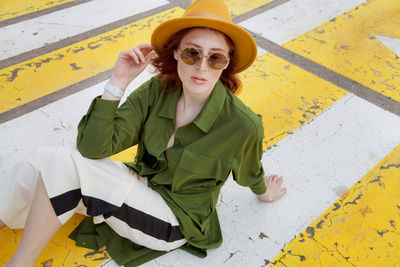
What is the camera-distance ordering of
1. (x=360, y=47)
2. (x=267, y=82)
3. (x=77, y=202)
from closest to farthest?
(x=77, y=202), (x=267, y=82), (x=360, y=47)

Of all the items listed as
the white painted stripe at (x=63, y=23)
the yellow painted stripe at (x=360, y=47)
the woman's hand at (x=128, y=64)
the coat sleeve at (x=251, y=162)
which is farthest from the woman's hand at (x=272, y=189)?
the white painted stripe at (x=63, y=23)

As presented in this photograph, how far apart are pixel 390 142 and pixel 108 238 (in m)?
2.16

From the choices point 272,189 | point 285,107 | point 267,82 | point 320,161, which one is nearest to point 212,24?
point 272,189

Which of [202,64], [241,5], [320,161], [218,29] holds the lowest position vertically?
[320,161]

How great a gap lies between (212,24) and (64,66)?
2.23m

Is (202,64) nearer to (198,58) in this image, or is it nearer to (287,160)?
(198,58)

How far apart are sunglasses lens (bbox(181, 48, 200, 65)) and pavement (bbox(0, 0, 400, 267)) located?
3.56 feet

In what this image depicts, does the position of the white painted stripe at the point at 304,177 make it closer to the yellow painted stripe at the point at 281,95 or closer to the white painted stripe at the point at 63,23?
the yellow painted stripe at the point at 281,95

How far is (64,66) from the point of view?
3.25m

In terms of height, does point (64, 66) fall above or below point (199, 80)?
below

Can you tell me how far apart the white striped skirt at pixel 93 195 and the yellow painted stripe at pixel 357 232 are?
726 millimetres

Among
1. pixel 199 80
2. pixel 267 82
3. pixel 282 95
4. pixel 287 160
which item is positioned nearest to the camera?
pixel 199 80

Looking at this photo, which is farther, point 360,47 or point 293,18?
point 293,18

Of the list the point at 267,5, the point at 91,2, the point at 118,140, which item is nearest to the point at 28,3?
the point at 91,2
